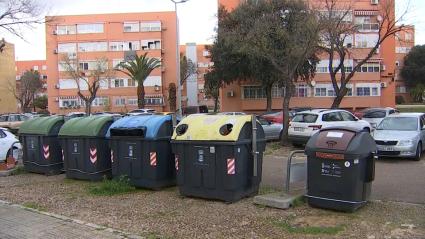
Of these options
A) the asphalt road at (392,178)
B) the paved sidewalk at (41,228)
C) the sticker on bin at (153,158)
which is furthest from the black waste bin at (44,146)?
the asphalt road at (392,178)

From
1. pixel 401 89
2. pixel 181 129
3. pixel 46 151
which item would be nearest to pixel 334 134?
pixel 181 129

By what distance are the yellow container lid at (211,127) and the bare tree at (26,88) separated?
77.4m

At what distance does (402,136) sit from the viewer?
15.3 metres

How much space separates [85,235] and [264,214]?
9.12ft

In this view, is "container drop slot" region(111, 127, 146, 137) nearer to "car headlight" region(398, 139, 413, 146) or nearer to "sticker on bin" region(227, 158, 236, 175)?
"sticker on bin" region(227, 158, 236, 175)

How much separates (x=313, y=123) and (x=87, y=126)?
9739mm

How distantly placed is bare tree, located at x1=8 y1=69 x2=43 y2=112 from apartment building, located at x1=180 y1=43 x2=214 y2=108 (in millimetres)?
25014

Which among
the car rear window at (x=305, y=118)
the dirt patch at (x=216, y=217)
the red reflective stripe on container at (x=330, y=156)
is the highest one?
the red reflective stripe on container at (x=330, y=156)

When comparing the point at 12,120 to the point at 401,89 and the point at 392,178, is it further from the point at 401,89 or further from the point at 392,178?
the point at 401,89

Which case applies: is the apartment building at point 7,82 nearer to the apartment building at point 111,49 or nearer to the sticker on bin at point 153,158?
the apartment building at point 111,49

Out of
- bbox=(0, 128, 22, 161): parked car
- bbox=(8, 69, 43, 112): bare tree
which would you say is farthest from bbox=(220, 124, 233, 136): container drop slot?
bbox=(8, 69, 43, 112): bare tree

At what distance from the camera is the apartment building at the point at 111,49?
228 ft

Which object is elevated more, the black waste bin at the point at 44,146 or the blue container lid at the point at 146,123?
the blue container lid at the point at 146,123

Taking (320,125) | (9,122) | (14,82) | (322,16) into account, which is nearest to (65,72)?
(14,82)
